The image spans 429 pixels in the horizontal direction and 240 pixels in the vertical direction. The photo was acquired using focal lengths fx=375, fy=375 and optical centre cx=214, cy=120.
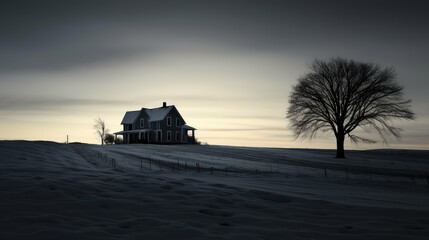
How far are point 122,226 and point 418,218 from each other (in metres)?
6.80

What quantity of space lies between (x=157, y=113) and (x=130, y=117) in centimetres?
804

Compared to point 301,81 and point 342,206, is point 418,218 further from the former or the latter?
point 301,81

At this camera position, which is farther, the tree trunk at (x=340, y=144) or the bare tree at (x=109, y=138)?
the bare tree at (x=109, y=138)

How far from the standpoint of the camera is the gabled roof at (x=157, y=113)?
71.2 meters

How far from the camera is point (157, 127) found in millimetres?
71375

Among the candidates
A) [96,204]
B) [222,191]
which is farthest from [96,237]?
[222,191]

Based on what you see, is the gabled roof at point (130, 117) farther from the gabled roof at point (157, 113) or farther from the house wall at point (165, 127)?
the gabled roof at point (157, 113)

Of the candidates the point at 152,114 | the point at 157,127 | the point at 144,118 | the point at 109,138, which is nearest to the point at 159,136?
the point at 157,127

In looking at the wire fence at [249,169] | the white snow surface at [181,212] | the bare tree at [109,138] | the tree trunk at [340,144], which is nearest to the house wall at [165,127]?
the bare tree at [109,138]

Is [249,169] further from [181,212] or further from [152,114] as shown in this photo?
[152,114]

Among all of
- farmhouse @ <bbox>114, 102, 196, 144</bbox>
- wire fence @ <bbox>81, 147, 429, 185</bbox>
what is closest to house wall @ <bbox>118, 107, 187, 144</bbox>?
farmhouse @ <bbox>114, 102, 196, 144</bbox>

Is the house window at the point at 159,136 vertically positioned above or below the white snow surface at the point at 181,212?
above

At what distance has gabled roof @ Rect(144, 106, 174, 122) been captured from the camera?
71.2m

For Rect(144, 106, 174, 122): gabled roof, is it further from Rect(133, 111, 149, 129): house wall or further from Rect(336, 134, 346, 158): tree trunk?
Rect(336, 134, 346, 158): tree trunk
